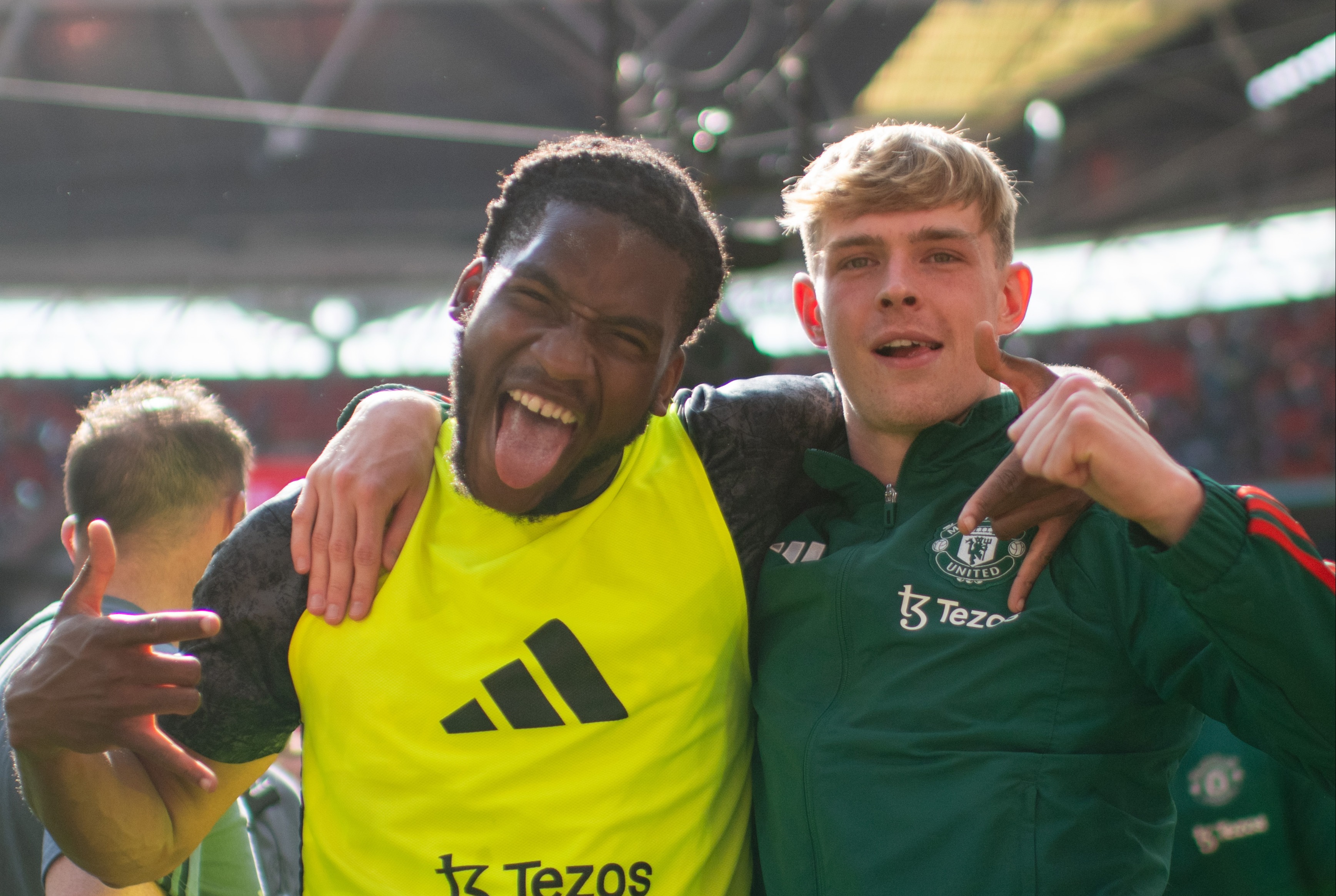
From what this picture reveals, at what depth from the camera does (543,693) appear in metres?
1.76

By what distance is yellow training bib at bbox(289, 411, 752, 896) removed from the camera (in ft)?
5.59

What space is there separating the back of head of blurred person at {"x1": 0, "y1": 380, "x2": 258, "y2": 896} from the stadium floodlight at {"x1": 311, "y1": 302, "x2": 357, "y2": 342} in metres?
14.7

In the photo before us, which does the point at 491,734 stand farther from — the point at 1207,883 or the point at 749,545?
the point at 1207,883

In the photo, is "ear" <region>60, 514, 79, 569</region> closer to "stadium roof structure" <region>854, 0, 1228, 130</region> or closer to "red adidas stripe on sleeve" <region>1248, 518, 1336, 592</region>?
"red adidas stripe on sleeve" <region>1248, 518, 1336, 592</region>

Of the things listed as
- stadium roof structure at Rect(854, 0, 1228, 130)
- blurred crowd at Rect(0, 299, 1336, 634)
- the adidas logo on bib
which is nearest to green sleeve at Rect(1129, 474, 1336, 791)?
the adidas logo on bib

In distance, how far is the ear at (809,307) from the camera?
2.23 metres

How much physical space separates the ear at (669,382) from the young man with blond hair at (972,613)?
28cm

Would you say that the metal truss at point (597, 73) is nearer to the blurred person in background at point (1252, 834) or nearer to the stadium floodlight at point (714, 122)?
the stadium floodlight at point (714, 122)

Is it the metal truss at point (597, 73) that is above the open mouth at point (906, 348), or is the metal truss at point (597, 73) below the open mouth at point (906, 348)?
above

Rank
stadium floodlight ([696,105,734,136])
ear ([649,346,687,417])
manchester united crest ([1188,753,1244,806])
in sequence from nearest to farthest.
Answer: ear ([649,346,687,417]) → manchester united crest ([1188,753,1244,806]) → stadium floodlight ([696,105,734,136])

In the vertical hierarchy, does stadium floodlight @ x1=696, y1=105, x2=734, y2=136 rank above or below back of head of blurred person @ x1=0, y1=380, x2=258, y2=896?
above

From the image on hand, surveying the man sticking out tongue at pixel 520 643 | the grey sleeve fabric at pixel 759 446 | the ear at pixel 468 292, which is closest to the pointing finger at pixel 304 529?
the man sticking out tongue at pixel 520 643

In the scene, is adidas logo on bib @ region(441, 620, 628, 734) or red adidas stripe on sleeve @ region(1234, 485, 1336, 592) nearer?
red adidas stripe on sleeve @ region(1234, 485, 1336, 592)

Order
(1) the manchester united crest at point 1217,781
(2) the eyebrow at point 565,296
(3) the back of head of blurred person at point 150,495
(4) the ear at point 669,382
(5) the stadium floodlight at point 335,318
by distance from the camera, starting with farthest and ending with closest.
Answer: (5) the stadium floodlight at point 335,318 → (3) the back of head of blurred person at point 150,495 → (1) the manchester united crest at point 1217,781 → (4) the ear at point 669,382 → (2) the eyebrow at point 565,296
